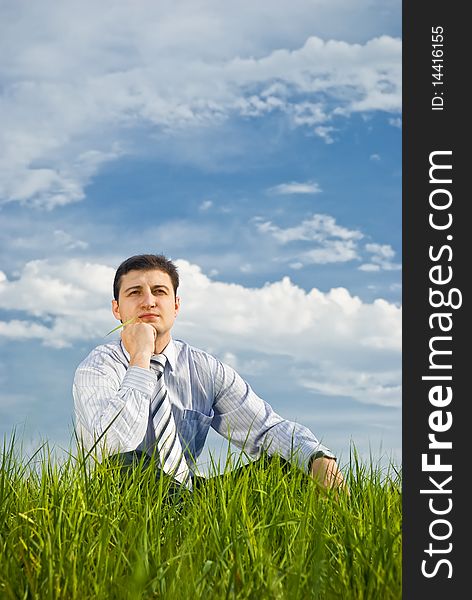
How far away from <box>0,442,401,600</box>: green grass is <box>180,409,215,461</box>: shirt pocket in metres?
1.34

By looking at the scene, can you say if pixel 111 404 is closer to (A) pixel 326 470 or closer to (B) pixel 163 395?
(B) pixel 163 395

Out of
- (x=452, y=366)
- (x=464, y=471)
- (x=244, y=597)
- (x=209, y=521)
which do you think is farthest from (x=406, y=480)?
(x=209, y=521)

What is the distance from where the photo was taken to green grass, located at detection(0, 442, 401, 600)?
2.37 metres

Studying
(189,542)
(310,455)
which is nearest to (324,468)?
(310,455)

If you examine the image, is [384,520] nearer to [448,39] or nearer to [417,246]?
[417,246]

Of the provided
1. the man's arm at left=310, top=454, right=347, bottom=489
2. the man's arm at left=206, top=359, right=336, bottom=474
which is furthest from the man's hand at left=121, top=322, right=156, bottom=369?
the man's arm at left=310, top=454, right=347, bottom=489

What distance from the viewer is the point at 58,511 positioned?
111 inches

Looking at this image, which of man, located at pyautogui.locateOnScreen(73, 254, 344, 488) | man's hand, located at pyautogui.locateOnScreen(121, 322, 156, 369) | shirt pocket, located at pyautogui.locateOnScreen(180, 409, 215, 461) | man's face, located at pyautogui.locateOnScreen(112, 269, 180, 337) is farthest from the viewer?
shirt pocket, located at pyautogui.locateOnScreen(180, 409, 215, 461)

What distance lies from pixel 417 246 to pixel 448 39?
65 centimetres

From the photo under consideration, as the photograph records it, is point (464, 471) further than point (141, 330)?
No

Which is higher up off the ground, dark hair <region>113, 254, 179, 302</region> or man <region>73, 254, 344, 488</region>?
dark hair <region>113, 254, 179, 302</region>

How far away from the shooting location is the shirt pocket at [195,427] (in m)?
4.83

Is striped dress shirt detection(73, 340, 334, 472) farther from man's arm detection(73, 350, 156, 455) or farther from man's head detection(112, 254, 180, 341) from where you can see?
man's head detection(112, 254, 180, 341)

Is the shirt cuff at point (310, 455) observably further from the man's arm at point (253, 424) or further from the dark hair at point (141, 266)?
the dark hair at point (141, 266)
